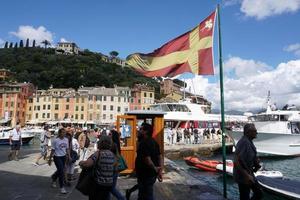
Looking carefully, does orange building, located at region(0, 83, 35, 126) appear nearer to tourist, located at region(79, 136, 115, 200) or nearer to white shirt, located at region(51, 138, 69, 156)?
white shirt, located at region(51, 138, 69, 156)

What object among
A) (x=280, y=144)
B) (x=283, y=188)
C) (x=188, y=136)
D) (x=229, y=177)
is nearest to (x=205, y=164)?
(x=229, y=177)

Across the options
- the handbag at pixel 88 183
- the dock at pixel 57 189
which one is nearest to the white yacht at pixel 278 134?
the dock at pixel 57 189

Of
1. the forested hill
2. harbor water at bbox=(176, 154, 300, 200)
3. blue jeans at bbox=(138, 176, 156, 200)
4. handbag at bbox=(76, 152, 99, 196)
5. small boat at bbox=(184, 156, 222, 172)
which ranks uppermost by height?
the forested hill

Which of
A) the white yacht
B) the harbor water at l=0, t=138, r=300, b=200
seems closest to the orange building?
the harbor water at l=0, t=138, r=300, b=200

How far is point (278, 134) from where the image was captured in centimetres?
3478

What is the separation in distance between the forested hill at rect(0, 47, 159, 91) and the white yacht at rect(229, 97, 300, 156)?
3645 inches

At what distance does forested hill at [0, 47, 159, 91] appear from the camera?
148 metres

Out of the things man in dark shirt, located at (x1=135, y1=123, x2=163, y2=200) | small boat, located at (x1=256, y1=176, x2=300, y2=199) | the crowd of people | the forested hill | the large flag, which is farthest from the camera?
the forested hill

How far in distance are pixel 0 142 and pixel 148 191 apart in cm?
4282

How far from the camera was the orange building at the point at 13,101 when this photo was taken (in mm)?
113188

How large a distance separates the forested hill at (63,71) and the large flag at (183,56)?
374 feet

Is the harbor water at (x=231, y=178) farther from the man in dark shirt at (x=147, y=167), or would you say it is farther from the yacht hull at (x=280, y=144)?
the man in dark shirt at (x=147, y=167)

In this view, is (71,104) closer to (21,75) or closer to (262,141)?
(21,75)

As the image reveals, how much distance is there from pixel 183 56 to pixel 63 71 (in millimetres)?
144376
